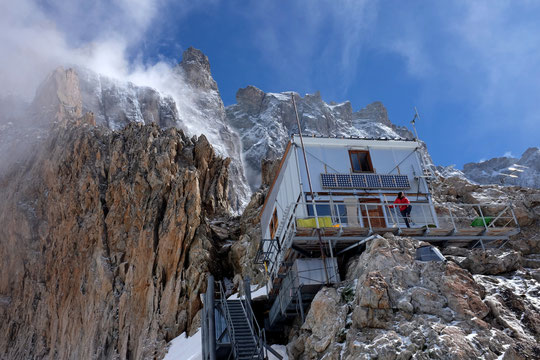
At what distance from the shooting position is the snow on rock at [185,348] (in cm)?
2827

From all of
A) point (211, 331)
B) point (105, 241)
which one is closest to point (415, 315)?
point (211, 331)

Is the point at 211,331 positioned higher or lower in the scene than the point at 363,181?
lower

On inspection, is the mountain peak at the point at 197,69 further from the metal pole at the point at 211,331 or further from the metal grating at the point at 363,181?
the metal pole at the point at 211,331

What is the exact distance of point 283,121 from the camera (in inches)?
4796

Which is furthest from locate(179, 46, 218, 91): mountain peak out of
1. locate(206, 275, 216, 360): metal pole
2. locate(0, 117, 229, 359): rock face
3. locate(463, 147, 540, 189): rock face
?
locate(206, 275, 216, 360): metal pole

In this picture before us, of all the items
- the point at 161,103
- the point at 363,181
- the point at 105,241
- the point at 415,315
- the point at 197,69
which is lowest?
the point at 415,315

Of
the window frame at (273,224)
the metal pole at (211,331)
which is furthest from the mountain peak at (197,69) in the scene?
the metal pole at (211,331)

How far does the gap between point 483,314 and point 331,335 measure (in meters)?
4.67

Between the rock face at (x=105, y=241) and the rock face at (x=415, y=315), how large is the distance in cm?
2040

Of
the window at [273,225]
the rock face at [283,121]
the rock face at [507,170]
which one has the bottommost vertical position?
the window at [273,225]

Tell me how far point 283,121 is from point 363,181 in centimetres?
9943

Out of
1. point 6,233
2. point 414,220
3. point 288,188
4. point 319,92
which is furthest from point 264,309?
point 319,92

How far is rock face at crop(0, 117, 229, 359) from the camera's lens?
37000 mm

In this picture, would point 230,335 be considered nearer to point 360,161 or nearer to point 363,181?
point 363,181
